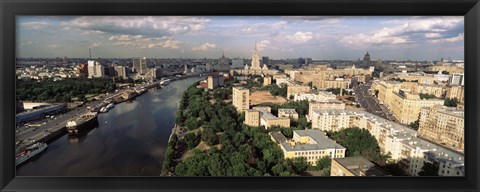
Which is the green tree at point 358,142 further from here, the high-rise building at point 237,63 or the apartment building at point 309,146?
the high-rise building at point 237,63

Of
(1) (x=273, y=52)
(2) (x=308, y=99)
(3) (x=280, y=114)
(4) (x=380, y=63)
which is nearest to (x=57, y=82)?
(1) (x=273, y=52)

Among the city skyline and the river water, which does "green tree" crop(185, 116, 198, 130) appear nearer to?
the river water

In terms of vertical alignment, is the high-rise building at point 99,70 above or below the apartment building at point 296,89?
above

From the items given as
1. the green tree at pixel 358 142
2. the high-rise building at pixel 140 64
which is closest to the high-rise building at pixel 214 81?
the high-rise building at pixel 140 64

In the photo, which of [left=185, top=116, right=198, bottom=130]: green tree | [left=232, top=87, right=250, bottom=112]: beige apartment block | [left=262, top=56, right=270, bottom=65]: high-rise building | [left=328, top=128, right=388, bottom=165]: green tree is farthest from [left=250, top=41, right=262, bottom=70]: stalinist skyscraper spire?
[left=328, top=128, right=388, bottom=165]: green tree
